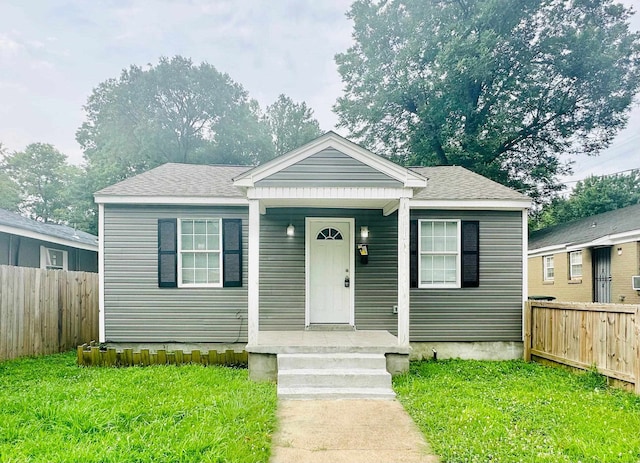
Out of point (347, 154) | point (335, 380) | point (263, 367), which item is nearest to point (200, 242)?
point (263, 367)

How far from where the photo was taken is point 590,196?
73.7ft

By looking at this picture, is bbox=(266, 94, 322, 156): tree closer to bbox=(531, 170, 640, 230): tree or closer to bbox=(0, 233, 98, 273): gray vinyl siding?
bbox=(531, 170, 640, 230): tree

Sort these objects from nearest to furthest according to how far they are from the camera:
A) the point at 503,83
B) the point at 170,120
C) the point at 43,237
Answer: the point at 43,237 < the point at 503,83 < the point at 170,120

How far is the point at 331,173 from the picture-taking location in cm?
608

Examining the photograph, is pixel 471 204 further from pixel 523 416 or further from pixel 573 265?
pixel 573 265

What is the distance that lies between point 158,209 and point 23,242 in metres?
5.11

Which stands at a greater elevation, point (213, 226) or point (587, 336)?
point (213, 226)

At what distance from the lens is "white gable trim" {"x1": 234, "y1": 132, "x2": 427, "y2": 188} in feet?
19.8

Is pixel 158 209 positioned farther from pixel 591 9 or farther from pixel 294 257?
pixel 591 9

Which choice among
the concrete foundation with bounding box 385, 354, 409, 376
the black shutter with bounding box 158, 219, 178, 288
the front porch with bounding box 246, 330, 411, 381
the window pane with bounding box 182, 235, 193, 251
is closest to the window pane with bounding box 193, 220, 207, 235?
the window pane with bounding box 182, 235, 193, 251

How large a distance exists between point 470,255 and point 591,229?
803 cm

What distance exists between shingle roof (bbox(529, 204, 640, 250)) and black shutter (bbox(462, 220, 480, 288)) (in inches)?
240

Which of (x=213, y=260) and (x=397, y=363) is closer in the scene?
(x=397, y=363)

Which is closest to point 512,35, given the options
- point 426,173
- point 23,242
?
point 426,173
